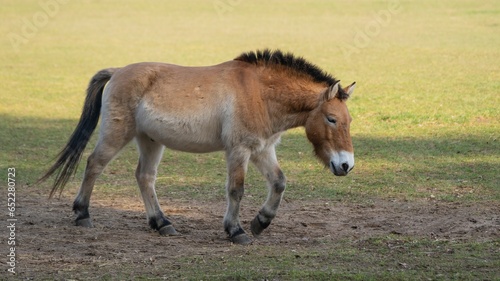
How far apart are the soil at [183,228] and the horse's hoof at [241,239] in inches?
3.6

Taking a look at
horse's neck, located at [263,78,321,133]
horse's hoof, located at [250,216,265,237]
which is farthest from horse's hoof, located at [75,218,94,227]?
horse's neck, located at [263,78,321,133]

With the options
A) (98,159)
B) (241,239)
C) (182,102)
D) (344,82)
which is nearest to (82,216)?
(98,159)

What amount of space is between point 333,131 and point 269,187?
87 cm

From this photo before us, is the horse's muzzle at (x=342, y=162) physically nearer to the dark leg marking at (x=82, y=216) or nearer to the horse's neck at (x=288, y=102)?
the horse's neck at (x=288, y=102)

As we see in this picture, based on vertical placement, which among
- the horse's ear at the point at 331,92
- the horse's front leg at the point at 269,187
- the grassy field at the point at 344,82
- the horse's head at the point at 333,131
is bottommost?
the grassy field at the point at 344,82

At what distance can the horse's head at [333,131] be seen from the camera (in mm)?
7961

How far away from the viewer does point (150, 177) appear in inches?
345

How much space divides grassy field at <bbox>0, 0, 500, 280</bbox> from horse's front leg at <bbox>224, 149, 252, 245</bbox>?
1.96ft

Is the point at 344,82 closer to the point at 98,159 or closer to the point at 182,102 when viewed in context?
the point at 182,102

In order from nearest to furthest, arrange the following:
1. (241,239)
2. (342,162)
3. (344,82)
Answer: (342,162), (241,239), (344,82)

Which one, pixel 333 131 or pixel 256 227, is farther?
pixel 256 227

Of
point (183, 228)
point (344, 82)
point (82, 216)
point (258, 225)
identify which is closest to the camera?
point (258, 225)

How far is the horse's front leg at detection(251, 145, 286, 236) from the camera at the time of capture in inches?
325

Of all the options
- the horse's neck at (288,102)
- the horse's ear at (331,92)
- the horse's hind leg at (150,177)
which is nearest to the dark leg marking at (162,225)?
the horse's hind leg at (150,177)
